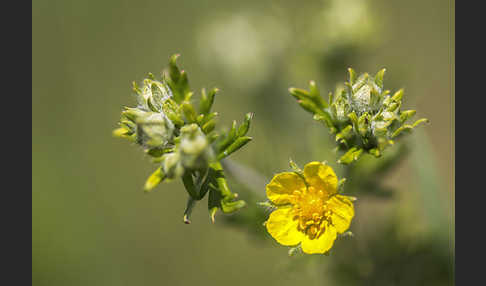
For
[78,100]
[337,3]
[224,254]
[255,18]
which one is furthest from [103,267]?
[337,3]

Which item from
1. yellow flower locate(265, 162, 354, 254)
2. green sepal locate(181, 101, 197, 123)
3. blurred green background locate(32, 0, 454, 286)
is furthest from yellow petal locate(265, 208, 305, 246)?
blurred green background locate(32, 0, 454, 286)

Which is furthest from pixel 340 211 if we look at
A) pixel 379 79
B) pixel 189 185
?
pixel 189 185

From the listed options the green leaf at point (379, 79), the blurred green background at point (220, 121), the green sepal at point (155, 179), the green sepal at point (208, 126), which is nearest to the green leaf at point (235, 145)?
the green sepal at point (208, 126)

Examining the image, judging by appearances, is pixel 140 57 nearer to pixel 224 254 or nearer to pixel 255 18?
pixel 255 18

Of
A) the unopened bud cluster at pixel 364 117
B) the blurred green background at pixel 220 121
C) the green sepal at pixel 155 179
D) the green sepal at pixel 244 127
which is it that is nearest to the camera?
the green sepal at pixel 155 179

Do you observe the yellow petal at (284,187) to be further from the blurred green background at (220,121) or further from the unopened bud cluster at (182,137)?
the blurred green background at (220,121)

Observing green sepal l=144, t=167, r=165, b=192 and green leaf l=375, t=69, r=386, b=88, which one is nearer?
green sepal l=144, t=167, r=165, b=192

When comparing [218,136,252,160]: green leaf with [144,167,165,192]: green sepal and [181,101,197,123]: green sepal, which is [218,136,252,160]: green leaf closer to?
[181,101,197,123]: green sepal
